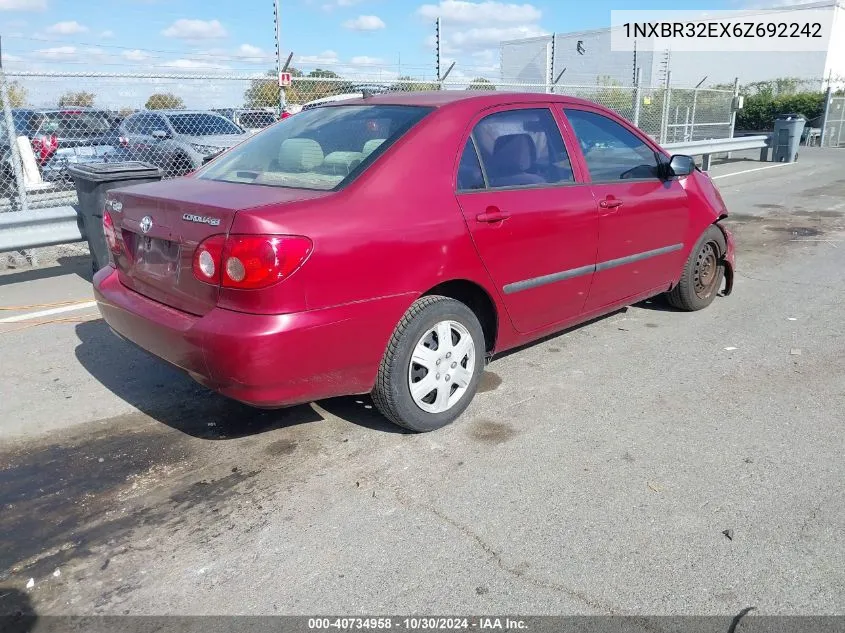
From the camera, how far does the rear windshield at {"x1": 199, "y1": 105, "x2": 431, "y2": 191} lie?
135 inches

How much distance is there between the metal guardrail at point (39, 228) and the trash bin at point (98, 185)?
174mm

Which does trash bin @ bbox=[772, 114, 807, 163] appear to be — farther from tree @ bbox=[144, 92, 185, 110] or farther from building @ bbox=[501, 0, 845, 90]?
building @ bbox=[501, 0, 845, 90]

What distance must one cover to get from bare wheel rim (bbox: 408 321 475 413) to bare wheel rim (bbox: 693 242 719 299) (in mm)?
2642

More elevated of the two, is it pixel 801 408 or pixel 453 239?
pixel 453 239

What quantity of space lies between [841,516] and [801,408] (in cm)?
116

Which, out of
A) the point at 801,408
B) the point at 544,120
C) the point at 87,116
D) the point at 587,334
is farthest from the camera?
the point at 87,116

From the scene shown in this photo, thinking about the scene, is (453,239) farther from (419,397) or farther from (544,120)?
(544,120)

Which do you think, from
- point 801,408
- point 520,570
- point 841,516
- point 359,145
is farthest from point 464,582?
point 801,408

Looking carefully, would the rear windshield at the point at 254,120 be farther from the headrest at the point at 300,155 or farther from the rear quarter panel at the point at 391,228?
the rear quarter panel at the point at 391,228

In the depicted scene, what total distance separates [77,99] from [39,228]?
278 cm

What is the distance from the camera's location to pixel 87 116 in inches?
404

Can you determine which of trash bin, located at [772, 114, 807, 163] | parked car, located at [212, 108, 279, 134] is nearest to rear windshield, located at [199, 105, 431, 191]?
parked car, located at [212, 108, 279, 134]

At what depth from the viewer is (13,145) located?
7137mm

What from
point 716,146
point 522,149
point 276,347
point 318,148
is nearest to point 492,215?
point 522,149
